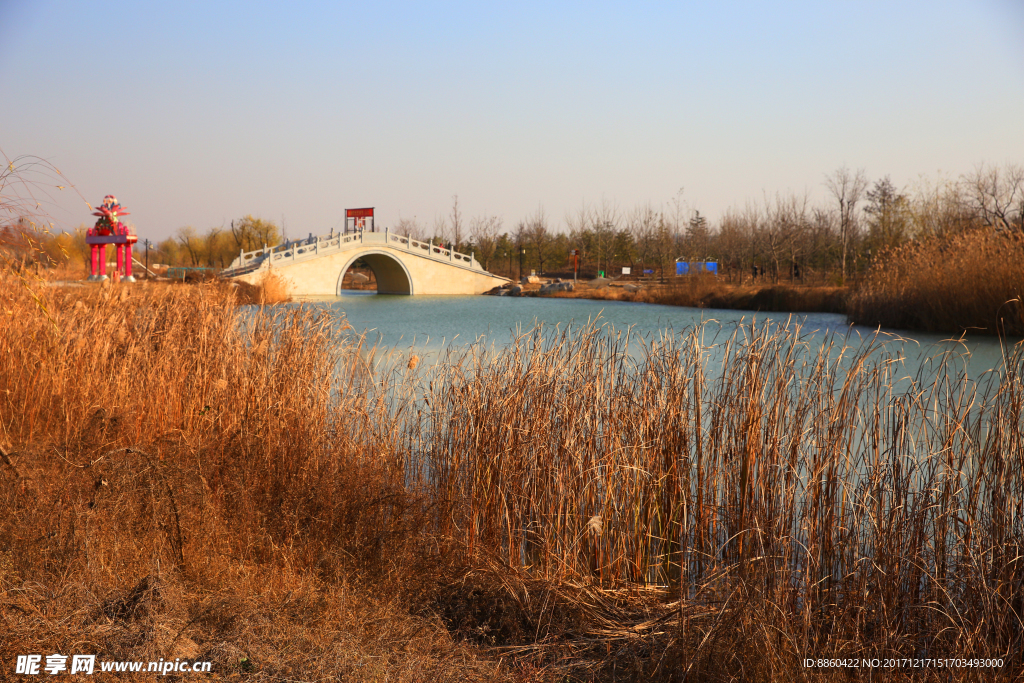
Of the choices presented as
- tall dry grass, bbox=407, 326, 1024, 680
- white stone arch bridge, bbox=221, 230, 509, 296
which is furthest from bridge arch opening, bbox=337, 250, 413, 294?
tall dry grass, bbox=407, 326, 1024, 680

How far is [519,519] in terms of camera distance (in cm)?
373

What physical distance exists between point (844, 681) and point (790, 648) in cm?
19

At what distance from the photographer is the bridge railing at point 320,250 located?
3091 centimetres

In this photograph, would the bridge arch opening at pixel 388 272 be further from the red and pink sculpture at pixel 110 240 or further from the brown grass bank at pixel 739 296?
the red and pink sculpture at pixel 110 240

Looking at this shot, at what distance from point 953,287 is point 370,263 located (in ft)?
106

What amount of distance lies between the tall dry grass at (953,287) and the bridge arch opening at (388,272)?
2563cm

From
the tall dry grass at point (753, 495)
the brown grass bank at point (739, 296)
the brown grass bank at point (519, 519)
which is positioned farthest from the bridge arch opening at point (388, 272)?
the tall dry grass at point (753, 495)

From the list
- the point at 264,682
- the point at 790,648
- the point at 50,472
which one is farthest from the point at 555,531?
the point at 50,472

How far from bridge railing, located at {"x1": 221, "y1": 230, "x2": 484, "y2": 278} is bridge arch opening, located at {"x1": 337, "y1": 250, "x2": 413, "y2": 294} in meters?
0.81

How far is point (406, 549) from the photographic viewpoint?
350 centimetres

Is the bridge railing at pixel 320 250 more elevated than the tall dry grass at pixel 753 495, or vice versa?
the bridge railing at pixel 320 250

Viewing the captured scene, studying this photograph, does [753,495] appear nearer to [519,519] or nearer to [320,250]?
[519,519]

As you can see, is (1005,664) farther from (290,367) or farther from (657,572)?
(290,367)

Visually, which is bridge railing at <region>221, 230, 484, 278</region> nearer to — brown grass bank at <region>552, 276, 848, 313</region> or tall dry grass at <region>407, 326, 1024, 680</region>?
brown grass bank at <region>552, 276, 848, 313</region>
